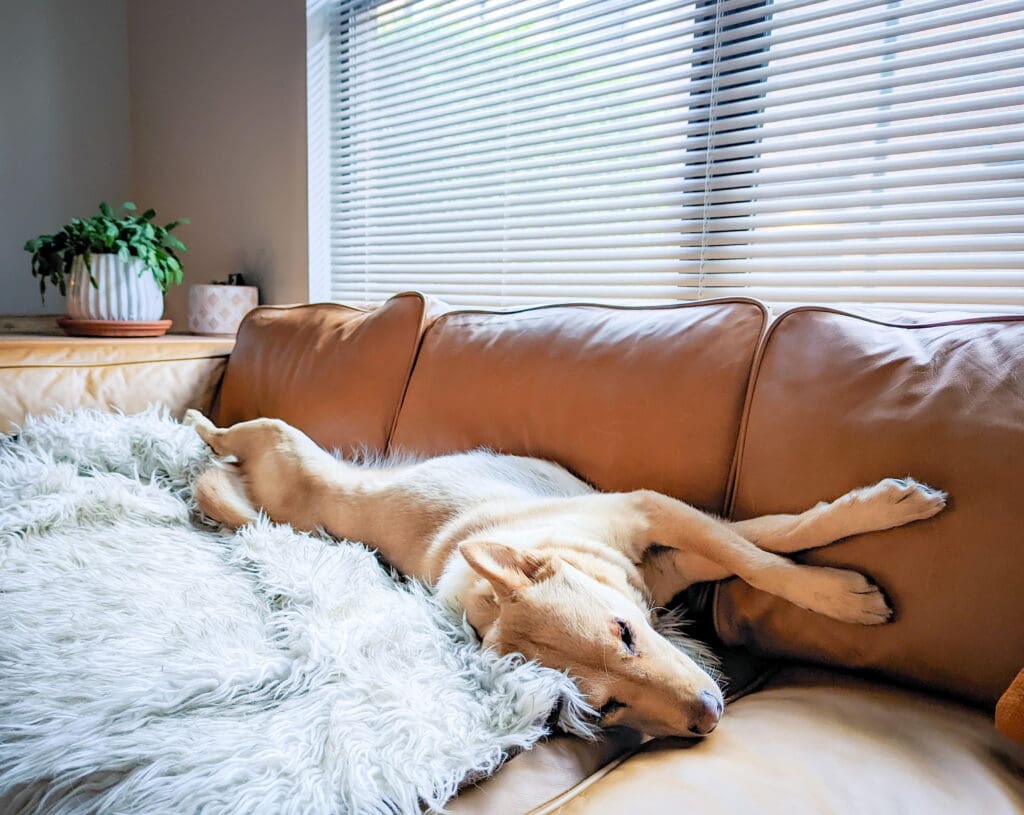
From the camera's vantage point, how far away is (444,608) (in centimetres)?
124

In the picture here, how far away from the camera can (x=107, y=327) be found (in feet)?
9.55

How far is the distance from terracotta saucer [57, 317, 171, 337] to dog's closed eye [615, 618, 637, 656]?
2.56m

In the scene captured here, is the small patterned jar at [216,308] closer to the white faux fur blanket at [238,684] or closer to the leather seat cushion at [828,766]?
the white faux fur blanket at [238,684]

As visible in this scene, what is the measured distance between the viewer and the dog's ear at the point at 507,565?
108 cm

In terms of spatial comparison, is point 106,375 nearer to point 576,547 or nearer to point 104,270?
point 104,270

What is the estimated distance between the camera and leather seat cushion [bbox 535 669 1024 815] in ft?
2.67

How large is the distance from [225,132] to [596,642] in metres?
3.35

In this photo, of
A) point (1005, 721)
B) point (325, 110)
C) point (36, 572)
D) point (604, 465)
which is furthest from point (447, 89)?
point (1005, 721)

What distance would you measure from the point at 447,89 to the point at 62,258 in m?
1.61

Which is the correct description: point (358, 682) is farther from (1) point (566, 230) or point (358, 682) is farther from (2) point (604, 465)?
(1) point (566, 230)

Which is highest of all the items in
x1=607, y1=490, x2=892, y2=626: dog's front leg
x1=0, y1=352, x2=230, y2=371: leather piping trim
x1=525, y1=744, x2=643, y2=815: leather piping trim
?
x1=0, y1=352, x2=230, y2=371: leather piping trim

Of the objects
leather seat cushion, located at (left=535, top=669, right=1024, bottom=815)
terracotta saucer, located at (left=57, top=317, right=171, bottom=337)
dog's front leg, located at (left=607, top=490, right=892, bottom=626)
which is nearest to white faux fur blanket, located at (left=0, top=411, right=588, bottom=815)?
leather seat cushion, located at (left=535, top=669, right=1024, bottom=815)

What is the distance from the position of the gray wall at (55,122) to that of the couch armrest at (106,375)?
1794 millimetres

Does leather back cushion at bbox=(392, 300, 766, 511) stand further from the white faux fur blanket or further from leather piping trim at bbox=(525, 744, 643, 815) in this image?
leather piping trim at bbox=(525, 744, 643, 815)
